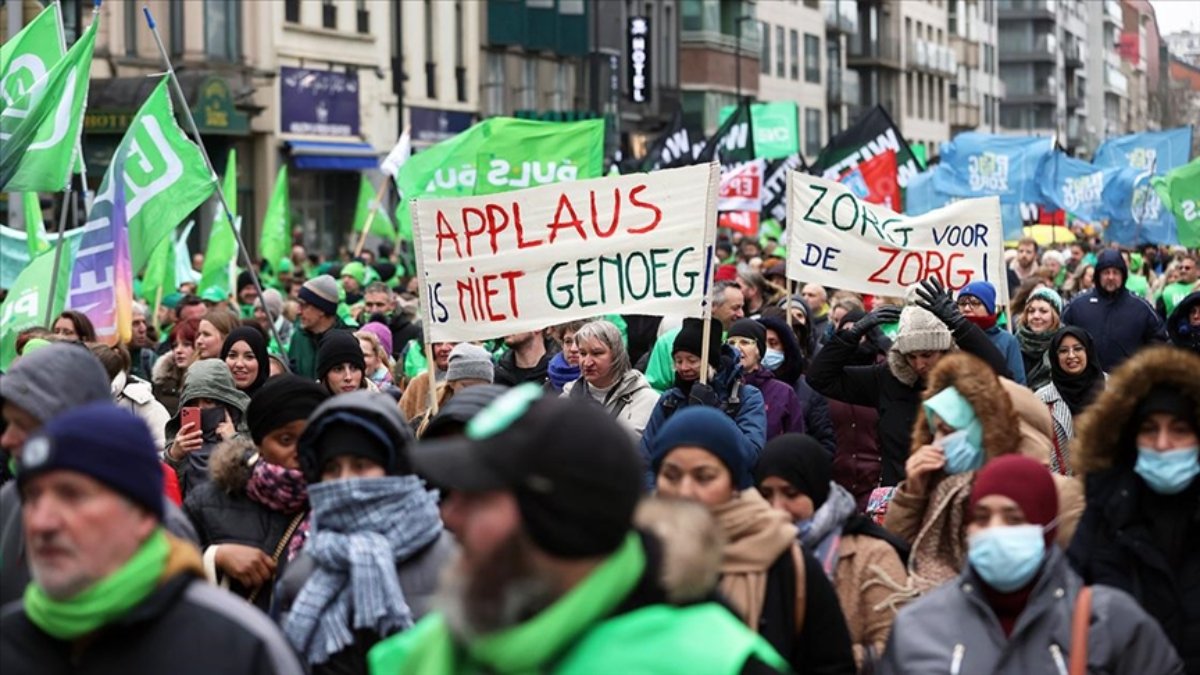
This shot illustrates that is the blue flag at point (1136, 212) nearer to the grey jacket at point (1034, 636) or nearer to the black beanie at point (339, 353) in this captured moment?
the black beanie at point (339, 353)

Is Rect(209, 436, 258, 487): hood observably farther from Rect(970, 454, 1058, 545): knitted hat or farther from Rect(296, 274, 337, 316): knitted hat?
Rect(296, 274, 337, 316): knitted hat

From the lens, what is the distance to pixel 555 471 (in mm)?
3227

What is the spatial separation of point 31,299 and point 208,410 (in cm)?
505

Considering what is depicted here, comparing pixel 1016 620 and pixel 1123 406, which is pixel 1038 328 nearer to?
pixel 1123 406

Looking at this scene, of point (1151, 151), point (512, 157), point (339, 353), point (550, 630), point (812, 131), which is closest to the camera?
point (550, 630)

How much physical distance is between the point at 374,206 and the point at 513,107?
87.1 ft

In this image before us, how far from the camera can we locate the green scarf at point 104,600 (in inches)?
150

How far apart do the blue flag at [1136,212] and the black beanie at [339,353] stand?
21.0m

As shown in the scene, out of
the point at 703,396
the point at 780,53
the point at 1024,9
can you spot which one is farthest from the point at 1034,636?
the point at 1024,9

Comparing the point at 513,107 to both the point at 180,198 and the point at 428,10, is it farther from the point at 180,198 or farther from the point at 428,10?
the point at 180,198

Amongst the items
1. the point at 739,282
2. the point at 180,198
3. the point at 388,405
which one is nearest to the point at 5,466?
the point at 388,405

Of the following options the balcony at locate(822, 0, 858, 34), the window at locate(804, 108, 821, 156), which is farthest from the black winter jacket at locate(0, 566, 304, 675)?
the balcony at locate(822, 0, 858, 34)

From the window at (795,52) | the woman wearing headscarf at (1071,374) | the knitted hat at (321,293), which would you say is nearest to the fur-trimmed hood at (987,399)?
the woman wearing headscarf at (1071,374)

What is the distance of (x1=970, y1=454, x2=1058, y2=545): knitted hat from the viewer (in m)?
5.29
